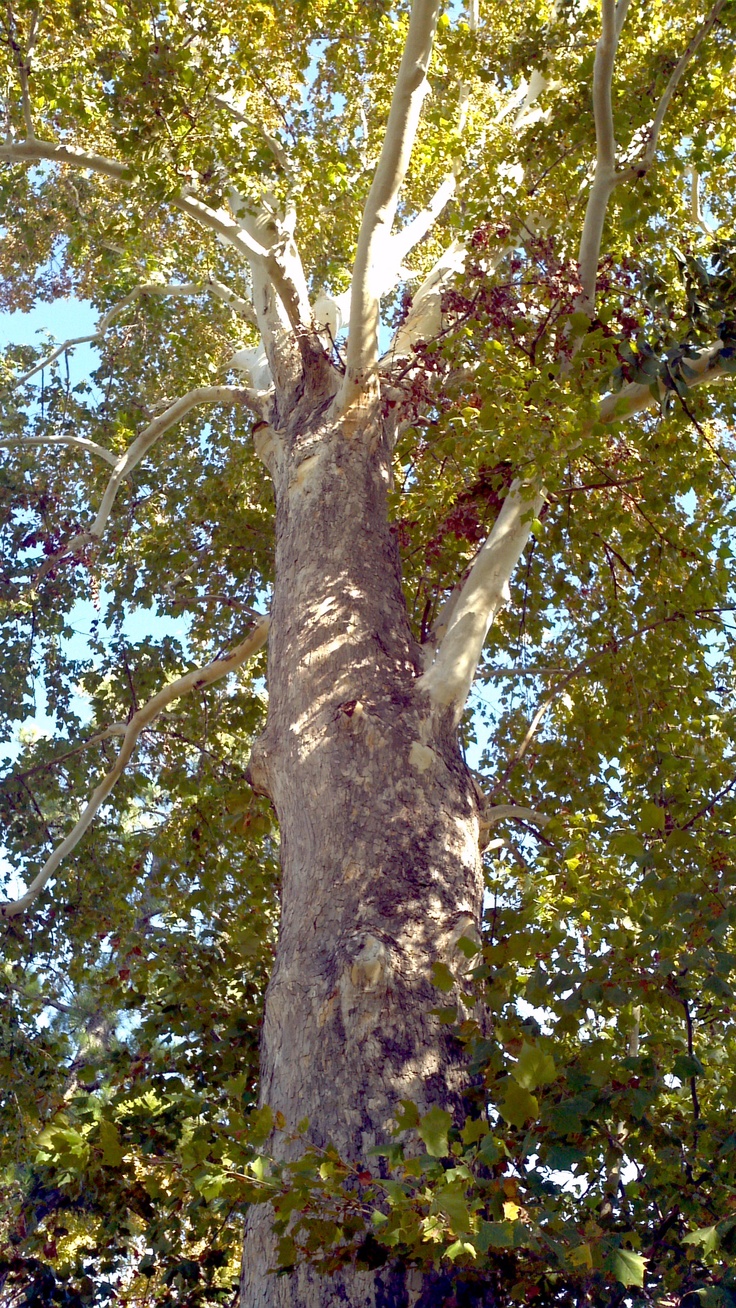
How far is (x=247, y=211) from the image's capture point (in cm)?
542

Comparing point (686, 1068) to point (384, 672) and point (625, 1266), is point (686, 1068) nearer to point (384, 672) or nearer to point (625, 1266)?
point (625, 1266)

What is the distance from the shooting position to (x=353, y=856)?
2.94 metres

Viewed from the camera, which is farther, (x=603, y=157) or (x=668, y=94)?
(x=668, y=94)

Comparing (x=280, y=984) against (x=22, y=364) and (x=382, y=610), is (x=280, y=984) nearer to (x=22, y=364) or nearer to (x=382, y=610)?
(x=382, y=610)

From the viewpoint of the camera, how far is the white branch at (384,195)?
374 centimetres

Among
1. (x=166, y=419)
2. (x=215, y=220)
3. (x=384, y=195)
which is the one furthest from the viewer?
(x=166, y=419)

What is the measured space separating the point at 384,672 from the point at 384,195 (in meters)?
2.04

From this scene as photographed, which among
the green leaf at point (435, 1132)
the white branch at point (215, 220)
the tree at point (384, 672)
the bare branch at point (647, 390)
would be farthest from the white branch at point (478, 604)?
the white branch at point (215, 220)

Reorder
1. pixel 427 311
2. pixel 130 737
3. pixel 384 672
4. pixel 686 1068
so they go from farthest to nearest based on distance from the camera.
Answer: pixel 427 311
pixel 130 737
pixel 384 672
pixel 686 1068

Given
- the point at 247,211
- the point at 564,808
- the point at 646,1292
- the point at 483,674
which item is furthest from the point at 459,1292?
the point at 247,211

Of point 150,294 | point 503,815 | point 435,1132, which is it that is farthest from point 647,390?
point 150,294

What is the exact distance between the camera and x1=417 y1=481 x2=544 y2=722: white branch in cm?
361

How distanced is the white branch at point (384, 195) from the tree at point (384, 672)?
21mm

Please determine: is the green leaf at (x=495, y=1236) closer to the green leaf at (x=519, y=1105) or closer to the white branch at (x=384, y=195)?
the green leaf at (x=519, y=1105)
